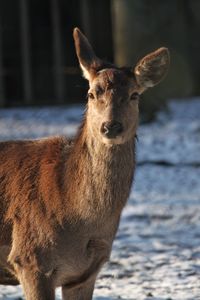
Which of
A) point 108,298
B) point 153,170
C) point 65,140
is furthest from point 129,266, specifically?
point 153,170

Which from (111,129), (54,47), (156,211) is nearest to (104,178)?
(111,129)

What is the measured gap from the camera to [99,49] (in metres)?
16.6

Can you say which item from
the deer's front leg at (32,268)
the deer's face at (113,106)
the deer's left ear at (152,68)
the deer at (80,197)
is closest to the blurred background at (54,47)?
the deer's left ear at (152,68)

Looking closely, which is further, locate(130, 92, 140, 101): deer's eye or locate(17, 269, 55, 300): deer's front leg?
locate(130, 92, 140, 101): deer's eye

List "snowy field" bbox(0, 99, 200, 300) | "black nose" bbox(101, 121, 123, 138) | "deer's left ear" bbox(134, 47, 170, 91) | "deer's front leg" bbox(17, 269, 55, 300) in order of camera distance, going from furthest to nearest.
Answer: "snowy field" bbox(0, 99, 200, 300)
"deer's left ear" bbox(134, 47, 170, 91)
"deer's front leg" bbox(17, 269, 55, 300)
"black nose" bbox(101, 121, 123, 138)

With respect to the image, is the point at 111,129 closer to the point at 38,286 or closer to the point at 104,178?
the point at 104,178

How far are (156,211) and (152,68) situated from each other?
13.3 ft

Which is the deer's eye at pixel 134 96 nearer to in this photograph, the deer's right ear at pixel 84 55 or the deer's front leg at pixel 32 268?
the deer's right ear at pixel 84 55

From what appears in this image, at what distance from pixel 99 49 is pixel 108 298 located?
35.6 ft

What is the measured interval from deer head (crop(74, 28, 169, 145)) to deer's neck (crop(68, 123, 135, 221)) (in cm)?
9

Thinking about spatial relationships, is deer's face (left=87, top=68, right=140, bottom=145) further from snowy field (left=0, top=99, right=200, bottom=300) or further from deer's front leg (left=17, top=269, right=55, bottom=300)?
Result: snowy field (left=0, top=99, right=200, bottom=300)

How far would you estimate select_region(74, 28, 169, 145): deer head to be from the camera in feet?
15.9

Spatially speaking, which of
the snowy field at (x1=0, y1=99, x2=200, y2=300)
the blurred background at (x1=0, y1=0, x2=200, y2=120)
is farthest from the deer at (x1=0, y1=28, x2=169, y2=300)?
the blurred background at (x1=0, y1=0, x2=200, y2=120)

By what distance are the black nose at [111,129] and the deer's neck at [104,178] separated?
0.20m
